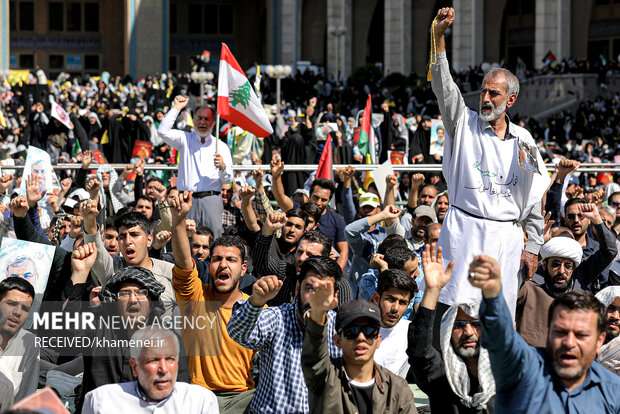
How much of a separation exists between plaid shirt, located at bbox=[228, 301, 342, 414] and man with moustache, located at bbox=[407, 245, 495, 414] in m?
0.52

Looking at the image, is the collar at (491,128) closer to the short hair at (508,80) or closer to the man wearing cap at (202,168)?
the short hair at (508,80)

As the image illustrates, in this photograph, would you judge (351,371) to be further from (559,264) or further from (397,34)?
(397,34)

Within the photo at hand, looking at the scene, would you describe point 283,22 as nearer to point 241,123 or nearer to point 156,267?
point 241,123

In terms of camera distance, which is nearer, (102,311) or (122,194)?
(102,311)

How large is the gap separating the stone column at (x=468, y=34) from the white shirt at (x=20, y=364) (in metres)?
37.5

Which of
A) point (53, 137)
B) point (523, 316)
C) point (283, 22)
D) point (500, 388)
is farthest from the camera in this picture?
point (283, 22)

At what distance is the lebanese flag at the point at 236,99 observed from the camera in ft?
37.8

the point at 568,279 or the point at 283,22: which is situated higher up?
the point at 283,22

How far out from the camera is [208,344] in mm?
6848

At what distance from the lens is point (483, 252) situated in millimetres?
6629

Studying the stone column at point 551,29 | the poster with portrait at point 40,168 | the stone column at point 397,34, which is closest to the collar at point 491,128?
the poster with portrait at point 40,168

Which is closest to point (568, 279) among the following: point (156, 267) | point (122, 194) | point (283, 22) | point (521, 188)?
point (521, 188)

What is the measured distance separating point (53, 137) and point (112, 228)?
36.1 ft

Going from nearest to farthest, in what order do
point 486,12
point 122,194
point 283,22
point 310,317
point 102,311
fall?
point 310,317 < point 102,311 < point 122,194 < point 486,12 < point 283,22
